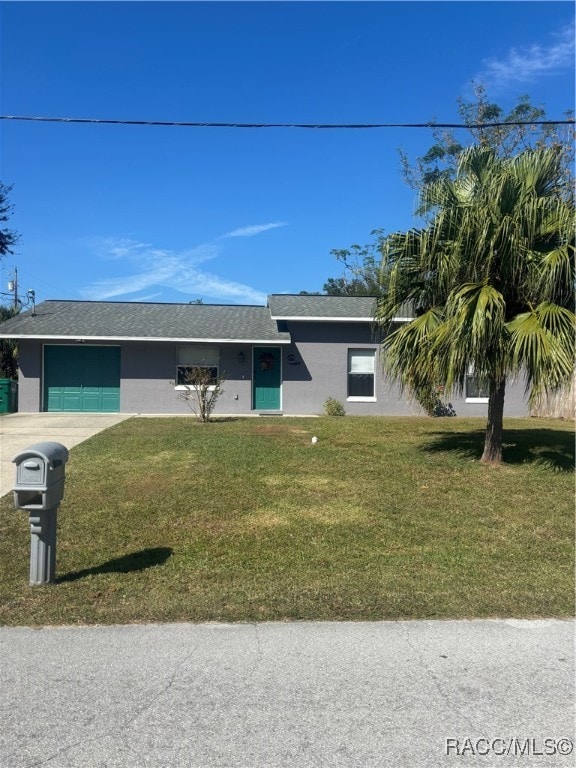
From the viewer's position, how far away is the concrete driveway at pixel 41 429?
10345 mm

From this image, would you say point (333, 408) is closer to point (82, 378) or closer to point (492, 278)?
point (82, 378)

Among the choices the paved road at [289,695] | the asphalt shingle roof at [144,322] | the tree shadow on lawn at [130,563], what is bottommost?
the paved road at [289,695]

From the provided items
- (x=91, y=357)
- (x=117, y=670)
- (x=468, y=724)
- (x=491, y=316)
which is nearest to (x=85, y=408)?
(x=91, y=357)

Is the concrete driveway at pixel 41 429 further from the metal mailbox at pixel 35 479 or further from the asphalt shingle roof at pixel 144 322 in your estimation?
the metal mailbox at pixel 35 479

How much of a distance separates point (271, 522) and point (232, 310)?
50.1ft

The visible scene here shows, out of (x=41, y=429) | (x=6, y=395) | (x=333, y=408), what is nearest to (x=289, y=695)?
(x=41, y=429)

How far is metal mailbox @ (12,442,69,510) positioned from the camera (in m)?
4.76

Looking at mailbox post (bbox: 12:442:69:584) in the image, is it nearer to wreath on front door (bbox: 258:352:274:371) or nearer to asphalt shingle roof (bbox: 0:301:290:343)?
asphalt shingle roof (bbox: 0:301:290:343)

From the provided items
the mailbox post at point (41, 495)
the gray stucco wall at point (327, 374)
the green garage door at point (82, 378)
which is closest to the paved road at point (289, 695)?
the mailbox post at point (41, 495)

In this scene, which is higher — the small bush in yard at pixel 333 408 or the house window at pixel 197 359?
the house window at pixel 197 359

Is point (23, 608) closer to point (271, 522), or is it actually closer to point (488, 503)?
point (271, 522)

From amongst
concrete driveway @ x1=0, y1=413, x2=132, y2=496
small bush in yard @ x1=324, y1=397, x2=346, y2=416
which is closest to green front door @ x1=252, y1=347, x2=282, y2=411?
small bush in yard @ x1=324, y1=397, x2=346, y2=416

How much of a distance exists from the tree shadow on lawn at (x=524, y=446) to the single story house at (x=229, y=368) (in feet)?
19.3

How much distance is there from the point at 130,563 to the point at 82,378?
1405 cm
